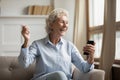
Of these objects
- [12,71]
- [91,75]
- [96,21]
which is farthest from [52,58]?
[96,21]

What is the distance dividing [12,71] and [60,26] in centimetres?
68

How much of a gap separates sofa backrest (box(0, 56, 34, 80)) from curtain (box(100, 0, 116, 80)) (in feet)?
2.71

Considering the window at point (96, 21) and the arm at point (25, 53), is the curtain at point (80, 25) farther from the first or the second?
the arm at point (25, 53)

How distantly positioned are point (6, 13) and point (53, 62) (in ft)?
7.51

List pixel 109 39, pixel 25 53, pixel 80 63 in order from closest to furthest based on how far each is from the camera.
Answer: pixel 25 53 < pixel 80 63 < pixel 109 39

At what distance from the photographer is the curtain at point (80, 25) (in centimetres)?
384

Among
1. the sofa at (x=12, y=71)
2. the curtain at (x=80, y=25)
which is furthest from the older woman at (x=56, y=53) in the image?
the curtain at (x=80, y=25)

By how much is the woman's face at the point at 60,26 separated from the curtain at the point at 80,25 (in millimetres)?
1705

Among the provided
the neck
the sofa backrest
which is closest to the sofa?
the sofa backrest

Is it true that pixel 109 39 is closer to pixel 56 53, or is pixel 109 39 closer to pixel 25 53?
pixel 56 53

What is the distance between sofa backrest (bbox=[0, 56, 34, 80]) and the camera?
241 cm

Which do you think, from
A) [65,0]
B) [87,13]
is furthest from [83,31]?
[65,0]

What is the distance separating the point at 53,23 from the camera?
2.16 meters

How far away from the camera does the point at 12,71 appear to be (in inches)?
95.8
